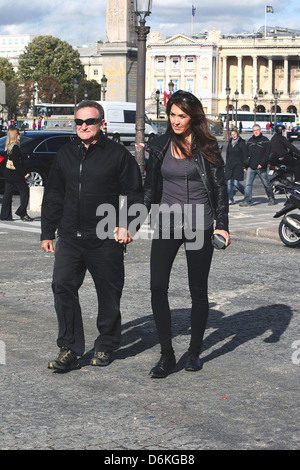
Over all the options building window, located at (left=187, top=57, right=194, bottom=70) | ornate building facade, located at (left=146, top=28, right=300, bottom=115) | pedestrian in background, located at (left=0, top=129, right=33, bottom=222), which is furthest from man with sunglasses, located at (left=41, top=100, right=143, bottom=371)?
building window, located at (left=187, top=57, right=194, bottom=70)

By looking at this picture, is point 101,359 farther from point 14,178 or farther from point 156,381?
point 14,178

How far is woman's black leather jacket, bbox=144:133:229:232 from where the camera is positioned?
5512 millimetres

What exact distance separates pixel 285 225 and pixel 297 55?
144231 millimetres

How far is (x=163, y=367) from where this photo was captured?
563cm

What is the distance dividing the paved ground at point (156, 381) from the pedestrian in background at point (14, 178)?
6.29m

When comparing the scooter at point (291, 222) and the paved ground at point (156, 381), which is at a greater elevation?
the scooter at point (291, 222)

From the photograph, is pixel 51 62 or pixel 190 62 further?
pixel 190 62

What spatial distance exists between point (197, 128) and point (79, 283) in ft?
4.02

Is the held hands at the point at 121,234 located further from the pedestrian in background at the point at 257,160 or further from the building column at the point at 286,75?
the building column at the point at 286,75

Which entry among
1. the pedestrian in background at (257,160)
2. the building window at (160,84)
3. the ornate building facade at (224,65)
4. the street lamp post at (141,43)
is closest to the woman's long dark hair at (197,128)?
the street lamp post at (141,43)

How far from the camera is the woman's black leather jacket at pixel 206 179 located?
5512 mm

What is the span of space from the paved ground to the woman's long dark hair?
1.38 m

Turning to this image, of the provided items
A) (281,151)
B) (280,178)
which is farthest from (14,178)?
(281,151)

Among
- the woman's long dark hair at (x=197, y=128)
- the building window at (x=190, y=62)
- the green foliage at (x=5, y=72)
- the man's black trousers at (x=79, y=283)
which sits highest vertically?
the building window at (x=190, y=62)
